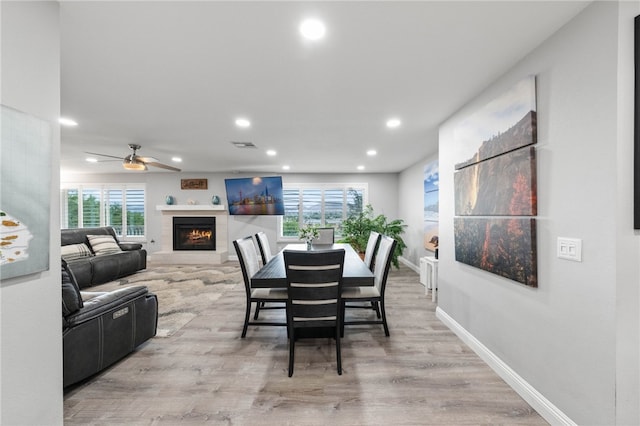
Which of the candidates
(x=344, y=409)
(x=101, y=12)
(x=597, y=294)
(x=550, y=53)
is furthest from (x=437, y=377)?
(x=101, y=12)

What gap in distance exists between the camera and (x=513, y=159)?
74.6 inches

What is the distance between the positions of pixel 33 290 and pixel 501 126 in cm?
300

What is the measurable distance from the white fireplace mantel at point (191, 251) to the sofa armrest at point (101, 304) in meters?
4.30

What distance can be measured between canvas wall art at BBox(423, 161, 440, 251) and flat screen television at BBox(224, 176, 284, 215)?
3.46m

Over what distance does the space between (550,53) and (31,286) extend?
10.1ft

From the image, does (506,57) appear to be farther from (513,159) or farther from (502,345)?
(502,345)

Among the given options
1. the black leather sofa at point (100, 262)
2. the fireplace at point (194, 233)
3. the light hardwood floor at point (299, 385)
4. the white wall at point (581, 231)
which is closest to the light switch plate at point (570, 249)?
the white wall at point (581, 231)

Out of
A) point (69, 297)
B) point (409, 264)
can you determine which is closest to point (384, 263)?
point (69, 297)

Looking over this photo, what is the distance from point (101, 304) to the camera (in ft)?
6.94

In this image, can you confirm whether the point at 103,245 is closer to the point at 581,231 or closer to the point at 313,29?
the point at 313,29

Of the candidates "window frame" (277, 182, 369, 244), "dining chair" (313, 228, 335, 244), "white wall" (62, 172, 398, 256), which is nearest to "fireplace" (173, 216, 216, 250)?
"white wall" (62, 172, 398, 256)

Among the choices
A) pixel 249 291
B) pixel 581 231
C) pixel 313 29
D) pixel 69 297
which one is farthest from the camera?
pixel 249 291

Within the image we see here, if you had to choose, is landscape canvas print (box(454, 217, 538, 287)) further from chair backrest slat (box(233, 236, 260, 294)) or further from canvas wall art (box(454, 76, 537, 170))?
chair backrest slat (box(233, 236, 260, 294))

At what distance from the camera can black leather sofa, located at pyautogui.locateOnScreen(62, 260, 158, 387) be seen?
1.87 m
